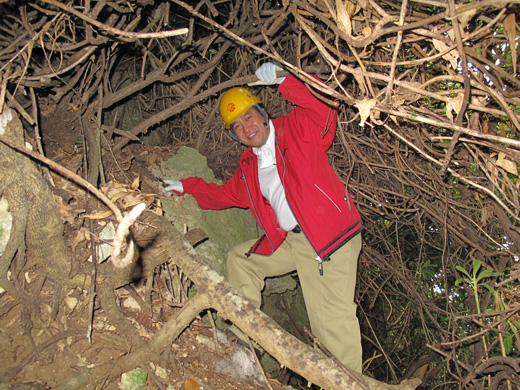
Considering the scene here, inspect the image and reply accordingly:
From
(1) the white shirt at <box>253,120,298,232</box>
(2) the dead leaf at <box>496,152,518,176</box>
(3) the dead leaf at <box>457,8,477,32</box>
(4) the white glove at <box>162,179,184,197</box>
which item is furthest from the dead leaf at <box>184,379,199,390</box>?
(3) the dead leaf at <box>457,8,477,32</box>

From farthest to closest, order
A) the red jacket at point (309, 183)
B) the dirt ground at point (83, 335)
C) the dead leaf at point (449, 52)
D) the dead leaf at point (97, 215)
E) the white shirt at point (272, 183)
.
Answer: the white shirt at point (272, 183) < the red jacket at point (309, 183) < the dead leaf at point (97, 215) < the dirt ground at point (83, 335) < the dead leaf at point (449, 52)

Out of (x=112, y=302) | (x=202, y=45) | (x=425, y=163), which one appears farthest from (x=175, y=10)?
(x=425, y=163)

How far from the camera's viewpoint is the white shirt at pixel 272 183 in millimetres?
2996

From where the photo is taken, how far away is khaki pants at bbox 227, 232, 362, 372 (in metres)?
2.69

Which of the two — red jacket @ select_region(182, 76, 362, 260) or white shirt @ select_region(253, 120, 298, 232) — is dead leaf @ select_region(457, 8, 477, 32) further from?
white shirt @ select_region(253, 120, 298, 232)

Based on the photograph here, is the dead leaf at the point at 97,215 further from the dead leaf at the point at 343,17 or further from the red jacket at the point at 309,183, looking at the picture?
the dead leaf at the point at 343,17

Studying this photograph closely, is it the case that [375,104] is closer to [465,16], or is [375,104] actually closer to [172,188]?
[465,16]

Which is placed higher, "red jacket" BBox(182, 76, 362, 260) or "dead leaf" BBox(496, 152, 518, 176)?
"dead leaf" BBox(496, 152, 518, 176)

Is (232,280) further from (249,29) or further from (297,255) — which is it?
(249,29)

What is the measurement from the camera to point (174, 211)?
3.21 metres

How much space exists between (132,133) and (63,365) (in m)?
1.93

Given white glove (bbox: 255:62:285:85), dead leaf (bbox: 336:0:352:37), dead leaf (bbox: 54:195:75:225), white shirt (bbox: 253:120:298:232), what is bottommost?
white shirt (bbox: 253:120:298:232)

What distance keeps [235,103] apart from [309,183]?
3.43ft

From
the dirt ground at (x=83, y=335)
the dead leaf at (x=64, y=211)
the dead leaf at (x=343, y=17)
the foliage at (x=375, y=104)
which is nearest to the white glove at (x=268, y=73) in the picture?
the foliage at (x=375, y=104)
